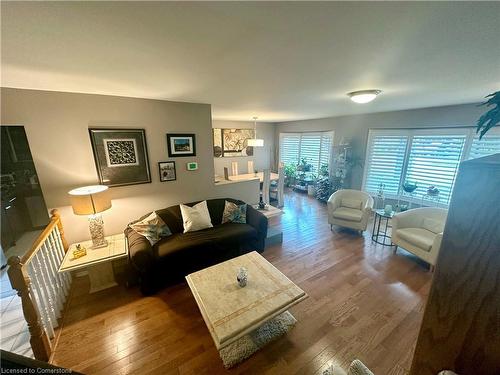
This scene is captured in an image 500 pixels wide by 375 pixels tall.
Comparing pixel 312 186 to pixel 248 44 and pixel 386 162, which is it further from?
pixel 248 44

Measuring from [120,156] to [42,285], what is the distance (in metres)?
1.59

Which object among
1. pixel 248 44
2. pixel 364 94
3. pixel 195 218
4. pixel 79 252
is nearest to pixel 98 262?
pixel 79 252

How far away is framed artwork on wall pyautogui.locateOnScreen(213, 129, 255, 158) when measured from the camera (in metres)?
5.89

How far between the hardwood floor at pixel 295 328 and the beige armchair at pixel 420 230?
0.87ft

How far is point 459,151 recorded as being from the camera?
3.35 metres

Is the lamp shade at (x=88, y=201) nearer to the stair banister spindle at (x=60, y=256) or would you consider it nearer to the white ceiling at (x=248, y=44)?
the stair banister spindle at (x=60, y=256)

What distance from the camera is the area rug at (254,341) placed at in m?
1.61

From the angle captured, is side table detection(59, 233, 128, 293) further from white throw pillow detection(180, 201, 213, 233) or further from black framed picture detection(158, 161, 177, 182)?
black framed picture detection(158, 161, 177, 182)

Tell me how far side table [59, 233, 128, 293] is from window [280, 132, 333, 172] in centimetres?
542

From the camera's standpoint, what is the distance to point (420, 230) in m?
2.96

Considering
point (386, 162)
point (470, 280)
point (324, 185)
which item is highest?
point (386, 162)

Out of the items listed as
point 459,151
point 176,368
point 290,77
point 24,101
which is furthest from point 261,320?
point 459,151

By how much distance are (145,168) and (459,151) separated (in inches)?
205

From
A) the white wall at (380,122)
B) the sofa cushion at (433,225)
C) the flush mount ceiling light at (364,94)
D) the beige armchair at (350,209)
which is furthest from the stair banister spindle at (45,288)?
the white wall at (380,122)
